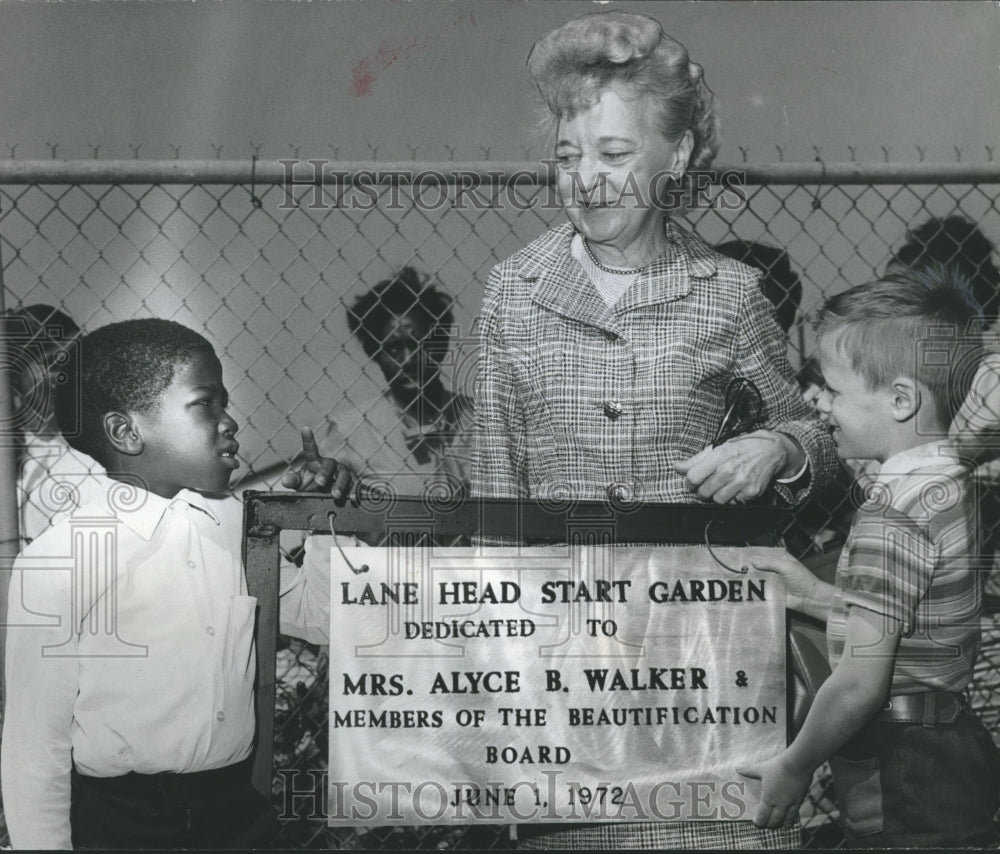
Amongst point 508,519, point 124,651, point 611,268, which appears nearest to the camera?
point 124,651

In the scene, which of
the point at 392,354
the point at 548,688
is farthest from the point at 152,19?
the point at 548,688

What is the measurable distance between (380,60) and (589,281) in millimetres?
800

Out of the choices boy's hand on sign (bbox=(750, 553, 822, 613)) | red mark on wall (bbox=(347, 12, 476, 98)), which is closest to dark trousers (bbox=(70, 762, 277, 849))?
boy's hand on sign (bbox=(750, 553, 822, 613))

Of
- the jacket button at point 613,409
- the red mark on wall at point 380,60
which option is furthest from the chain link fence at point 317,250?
the jacket button at point 613,409

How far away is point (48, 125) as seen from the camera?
9.78ft

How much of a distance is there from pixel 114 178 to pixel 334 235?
0.58 m

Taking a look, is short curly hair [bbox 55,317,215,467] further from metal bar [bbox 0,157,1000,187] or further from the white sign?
the white sign

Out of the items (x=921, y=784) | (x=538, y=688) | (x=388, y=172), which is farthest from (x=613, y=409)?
(x=921, y=784)

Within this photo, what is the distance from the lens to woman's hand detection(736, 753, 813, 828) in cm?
294

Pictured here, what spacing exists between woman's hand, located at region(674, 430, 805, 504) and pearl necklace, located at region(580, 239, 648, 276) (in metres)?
0.51

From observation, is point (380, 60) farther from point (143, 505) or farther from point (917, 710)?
point (917, 710)

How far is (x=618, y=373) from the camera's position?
117 inches

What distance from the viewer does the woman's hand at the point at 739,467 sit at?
2969 millimetres

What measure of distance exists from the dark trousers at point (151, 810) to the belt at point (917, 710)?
1.69 meters
